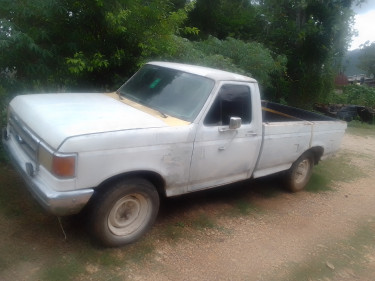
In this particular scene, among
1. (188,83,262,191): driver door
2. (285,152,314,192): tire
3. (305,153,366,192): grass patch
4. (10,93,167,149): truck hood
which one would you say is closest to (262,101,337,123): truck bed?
(285,152,314,192): tire

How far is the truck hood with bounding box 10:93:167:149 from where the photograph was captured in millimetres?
3250

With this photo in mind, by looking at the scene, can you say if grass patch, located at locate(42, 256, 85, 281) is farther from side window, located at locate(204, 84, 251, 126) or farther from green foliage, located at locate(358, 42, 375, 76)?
green foliage, located at locate(358, 42, 375, 76)

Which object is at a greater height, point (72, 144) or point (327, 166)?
point (72, 144)

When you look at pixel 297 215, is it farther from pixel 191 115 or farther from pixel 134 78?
pixel 134 78

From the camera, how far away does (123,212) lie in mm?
3807

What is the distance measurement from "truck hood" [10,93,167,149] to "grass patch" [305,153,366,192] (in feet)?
13.3

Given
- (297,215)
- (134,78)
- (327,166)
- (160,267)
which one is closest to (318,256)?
(297,215)

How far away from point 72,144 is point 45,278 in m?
1.25

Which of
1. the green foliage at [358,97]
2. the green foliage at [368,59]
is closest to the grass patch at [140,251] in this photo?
the green foliage at [358,97]

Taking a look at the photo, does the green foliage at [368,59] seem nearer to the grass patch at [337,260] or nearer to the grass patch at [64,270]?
the grass patch at [337,260]

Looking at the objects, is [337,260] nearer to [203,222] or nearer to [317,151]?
[203,222]

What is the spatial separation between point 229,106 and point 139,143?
1.49 meters

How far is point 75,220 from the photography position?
414 centimetres

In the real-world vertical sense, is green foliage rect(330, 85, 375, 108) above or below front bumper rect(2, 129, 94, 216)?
above
